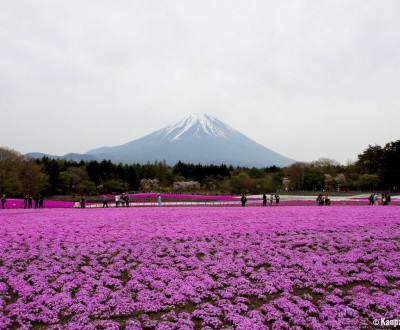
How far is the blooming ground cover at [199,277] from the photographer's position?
9.30 meters

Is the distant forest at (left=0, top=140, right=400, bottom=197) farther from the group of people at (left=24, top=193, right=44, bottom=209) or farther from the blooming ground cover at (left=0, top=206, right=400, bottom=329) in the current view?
the blooming ground cover at (left=0, top=206, right=400, bottom=329)

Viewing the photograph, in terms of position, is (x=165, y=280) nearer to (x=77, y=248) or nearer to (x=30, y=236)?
(x=77, y=248)

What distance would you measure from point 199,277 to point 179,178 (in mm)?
95008

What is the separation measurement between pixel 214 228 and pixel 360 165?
92.7 m

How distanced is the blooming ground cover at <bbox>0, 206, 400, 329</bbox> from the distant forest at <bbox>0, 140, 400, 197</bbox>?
5006cm

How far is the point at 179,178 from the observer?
352 feet

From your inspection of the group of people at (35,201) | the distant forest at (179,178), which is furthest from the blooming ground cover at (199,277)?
the distant forest at (179,178)

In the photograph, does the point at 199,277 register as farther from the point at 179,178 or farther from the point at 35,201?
the point at 179,178

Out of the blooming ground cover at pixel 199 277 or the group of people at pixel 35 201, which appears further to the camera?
Result: the group of people at pixel 35 201

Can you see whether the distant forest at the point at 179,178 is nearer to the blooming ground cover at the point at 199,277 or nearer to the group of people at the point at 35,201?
the group of people at the point at 35,201

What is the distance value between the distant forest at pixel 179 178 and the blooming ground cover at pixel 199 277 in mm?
50056

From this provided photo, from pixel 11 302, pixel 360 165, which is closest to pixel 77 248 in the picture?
pixel 11 302

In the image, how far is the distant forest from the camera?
66.2m

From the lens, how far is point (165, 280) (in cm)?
1223
